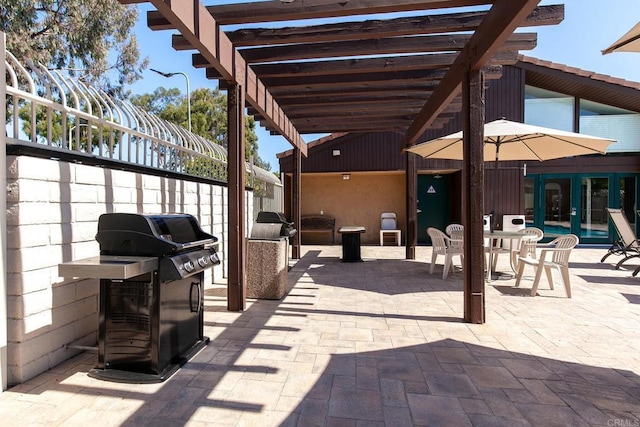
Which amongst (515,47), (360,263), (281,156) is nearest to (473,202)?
(515,47)

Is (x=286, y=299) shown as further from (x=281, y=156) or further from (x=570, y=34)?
(x=281, y=156)

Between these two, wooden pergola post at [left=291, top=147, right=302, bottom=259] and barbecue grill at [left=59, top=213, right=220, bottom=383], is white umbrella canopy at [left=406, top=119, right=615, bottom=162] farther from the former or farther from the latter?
barbecue grill at [left=59, top=213, right=220, bottom=383]

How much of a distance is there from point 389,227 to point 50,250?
337 inches

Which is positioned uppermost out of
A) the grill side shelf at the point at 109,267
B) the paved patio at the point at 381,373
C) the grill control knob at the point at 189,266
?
the grill side shelf at the point at 109,267

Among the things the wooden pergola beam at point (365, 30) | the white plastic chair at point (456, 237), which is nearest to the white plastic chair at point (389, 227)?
the white plastic chair at point (456, 237)

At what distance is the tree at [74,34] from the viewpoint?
8336mm

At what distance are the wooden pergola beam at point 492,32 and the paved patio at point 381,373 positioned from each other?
249 centimetres

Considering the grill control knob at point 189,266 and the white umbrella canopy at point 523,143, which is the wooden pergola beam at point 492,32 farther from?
the grill control knob at point 189,266

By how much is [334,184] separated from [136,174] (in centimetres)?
780

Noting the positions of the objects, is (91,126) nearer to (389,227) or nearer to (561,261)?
(561,261)

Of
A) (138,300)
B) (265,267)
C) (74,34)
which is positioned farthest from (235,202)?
(74,34)

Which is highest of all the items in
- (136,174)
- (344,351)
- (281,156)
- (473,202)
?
(281,156)

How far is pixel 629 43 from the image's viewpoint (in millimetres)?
2600

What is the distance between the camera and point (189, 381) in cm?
225
